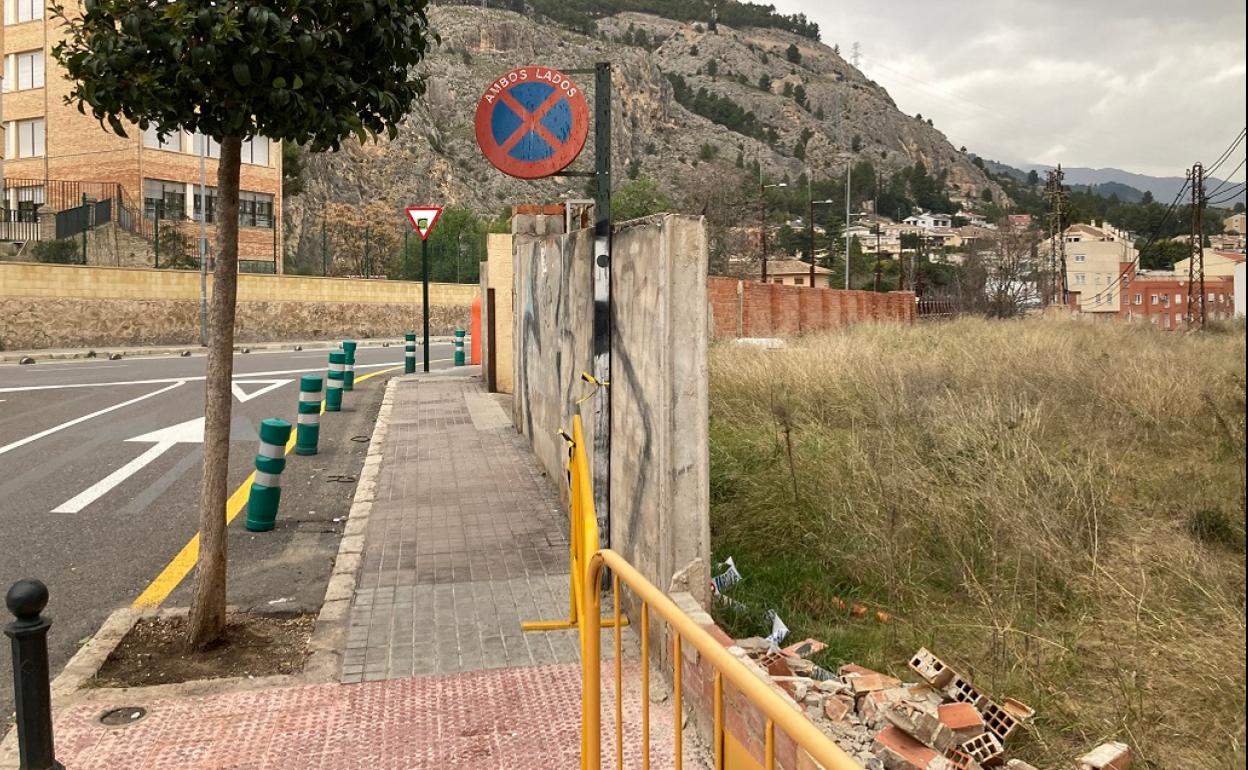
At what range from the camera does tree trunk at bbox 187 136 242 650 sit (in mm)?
4918

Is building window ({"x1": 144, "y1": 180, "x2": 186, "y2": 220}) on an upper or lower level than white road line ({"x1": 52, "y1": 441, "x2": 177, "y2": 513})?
upper

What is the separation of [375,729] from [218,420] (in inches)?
75.4

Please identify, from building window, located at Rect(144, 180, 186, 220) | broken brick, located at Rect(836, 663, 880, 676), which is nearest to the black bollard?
broken brick, located at Rect(836, 663, 880, 676)

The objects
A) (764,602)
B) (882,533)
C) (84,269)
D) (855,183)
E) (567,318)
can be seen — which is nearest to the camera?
(764,602)

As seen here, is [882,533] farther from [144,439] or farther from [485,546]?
[144,439]

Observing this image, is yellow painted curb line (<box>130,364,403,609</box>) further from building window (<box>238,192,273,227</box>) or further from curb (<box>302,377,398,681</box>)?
building window (<box>238,192,273,227</box>)

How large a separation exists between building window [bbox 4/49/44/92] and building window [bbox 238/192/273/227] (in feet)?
29.8

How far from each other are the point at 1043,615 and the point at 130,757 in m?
4.08

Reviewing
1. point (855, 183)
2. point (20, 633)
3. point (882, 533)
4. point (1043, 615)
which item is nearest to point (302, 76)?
point (20, 633)

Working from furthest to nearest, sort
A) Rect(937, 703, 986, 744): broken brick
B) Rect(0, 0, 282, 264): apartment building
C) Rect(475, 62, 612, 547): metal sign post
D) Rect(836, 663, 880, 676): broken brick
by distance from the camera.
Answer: Rect(0, 0, 282, 264): apartment building
Rect(475, 62, 612, 547): metal sign post
Rect(836, 663, 880, 676): broken brick
Rect(937, 703, 986, 744): broken brick

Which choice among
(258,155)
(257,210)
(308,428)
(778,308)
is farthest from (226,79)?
(258,155)

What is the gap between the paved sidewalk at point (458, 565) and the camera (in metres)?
4.85

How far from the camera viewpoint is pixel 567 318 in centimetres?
788

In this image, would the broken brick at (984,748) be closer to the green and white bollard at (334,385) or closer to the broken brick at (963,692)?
the broken brick at (963,692)
